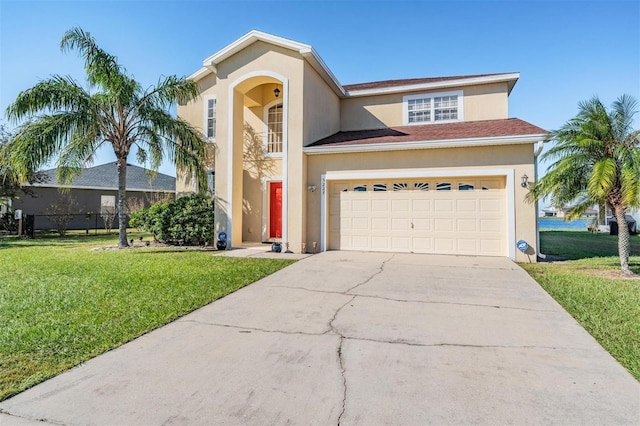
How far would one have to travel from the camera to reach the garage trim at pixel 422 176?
1045 centimetres

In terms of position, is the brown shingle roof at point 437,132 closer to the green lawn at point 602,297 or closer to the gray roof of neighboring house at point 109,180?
the green lawn at point 602,297

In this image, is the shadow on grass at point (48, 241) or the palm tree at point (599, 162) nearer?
the palm tree at point (599, 162)

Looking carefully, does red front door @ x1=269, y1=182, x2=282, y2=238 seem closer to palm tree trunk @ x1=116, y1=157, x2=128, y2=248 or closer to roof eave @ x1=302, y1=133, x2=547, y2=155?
roof eave @ x1=302, y1=133, x2=547, y2=155

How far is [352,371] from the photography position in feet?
11.5

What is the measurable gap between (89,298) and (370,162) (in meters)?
8.88

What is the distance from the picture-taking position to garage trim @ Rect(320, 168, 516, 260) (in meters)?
10.5

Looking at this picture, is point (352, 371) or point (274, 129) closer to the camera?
point (352, 371)

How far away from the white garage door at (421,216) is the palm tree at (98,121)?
19.9ft

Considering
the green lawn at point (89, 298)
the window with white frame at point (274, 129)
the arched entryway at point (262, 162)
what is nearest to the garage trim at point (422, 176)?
the arched entryway at point (262, 162)

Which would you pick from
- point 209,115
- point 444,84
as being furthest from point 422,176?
point 209,115

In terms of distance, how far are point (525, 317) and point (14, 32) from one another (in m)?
15.0

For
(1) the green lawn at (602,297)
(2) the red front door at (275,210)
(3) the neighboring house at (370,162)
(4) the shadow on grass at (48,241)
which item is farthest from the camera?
(2) the red front door at (275,210)

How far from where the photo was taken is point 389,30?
46.9 ft

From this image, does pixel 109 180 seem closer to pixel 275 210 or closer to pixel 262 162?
pixel 262 162
